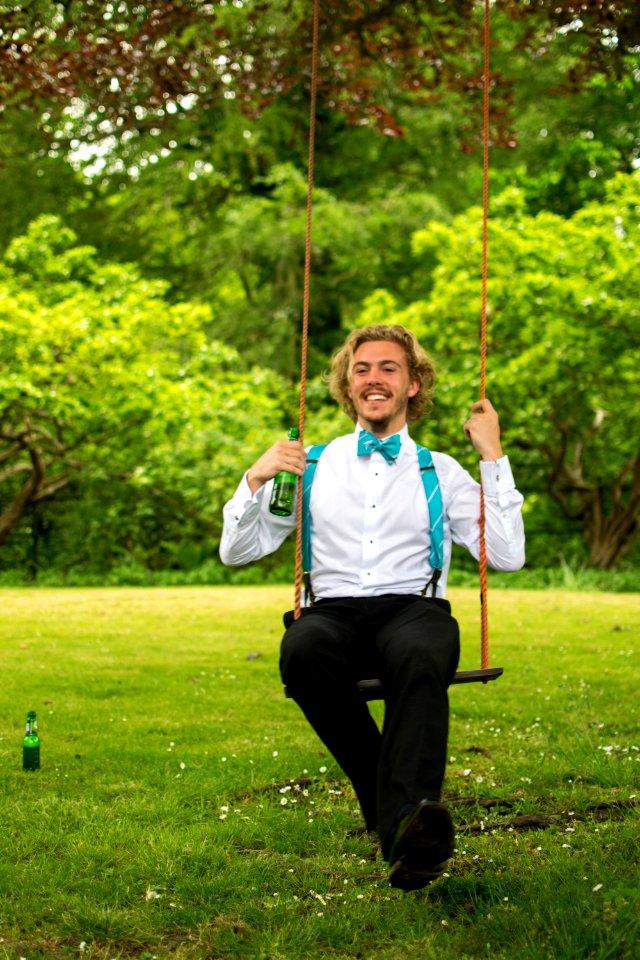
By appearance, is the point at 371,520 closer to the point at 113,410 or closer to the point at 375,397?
the point at 375,397

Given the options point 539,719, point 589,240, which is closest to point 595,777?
point 539,719

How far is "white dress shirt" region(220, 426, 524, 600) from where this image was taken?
3664 mm

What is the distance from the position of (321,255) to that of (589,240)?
6.74 m

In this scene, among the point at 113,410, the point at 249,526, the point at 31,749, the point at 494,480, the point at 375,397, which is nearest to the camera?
the point at 494,480

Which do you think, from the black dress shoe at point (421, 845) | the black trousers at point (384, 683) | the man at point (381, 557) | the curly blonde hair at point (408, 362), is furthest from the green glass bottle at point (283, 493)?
the black dress shoe at point (421, 845)

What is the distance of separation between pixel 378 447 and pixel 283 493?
0.37 m

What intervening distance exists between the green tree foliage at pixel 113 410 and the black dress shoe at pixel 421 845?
495 inches

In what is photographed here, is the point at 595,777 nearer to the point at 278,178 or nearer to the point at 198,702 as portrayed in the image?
the point at 198,702

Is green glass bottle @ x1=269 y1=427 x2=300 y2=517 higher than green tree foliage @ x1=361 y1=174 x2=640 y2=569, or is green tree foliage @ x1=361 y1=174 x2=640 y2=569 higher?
green tree foliage @ x1=361 y1=174 x2=640 y2=569

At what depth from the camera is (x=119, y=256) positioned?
75.5 ft

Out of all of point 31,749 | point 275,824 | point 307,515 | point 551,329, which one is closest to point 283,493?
point 307,515

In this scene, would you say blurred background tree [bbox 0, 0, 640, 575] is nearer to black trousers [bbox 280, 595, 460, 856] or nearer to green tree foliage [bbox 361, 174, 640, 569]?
green tree foliage [bbox 361, 174, 640, 569]

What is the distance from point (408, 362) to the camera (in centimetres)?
400

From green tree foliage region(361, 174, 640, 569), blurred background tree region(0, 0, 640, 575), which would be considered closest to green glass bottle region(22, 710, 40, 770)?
blurred background tree region(0, 0, 640, 575)
